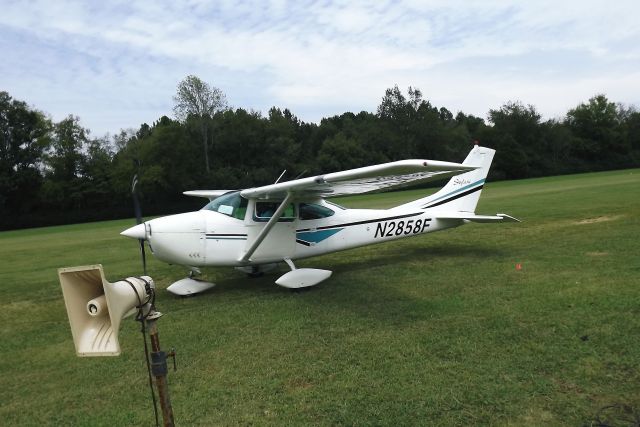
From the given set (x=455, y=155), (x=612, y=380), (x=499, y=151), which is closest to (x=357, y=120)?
(x=455, y=155)

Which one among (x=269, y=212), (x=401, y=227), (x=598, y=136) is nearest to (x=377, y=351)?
(x=269, y=212)

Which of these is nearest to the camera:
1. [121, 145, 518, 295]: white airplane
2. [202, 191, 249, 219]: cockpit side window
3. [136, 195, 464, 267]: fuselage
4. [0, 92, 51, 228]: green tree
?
[121, 145, 518, 295]: white airplane

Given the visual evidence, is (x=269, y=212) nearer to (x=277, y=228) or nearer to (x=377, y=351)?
(x=277, y=228)

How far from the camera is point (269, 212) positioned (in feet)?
27.6

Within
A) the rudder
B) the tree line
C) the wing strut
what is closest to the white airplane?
the wing strut

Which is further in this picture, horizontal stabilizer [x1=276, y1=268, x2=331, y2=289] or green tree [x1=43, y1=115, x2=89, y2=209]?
green tree [x1=43, y1=115, x2=89, y2=209]

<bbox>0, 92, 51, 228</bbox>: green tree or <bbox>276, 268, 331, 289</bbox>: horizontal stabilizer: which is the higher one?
<bbox>0, 92, 51, 228</bbox>: green tree

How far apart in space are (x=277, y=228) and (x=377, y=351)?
3.94m

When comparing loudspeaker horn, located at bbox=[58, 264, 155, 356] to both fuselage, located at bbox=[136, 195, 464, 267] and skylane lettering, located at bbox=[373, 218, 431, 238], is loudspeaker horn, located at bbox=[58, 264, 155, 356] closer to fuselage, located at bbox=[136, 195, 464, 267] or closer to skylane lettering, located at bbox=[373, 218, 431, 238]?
fuselage, located at bbox=[136, 195, 464, 267]

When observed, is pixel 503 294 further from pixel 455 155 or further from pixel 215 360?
pixel 455 155

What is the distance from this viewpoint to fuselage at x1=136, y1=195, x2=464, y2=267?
7.77 m

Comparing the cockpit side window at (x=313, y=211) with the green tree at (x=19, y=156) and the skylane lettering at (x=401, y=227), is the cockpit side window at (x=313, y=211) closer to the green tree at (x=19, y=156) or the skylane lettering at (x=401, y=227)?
the skylane lettering at (x=401, y=227)

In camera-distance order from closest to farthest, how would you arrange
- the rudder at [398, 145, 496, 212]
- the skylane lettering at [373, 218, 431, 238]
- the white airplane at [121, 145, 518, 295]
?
1. the white airplane at [121, 145, 518, 295]
2. the skylane lettering at [373, 218, 431, 238]
3. the rudder at [398, 145, 496, 212]

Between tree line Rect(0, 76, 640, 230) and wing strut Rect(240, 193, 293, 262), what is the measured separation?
150 feet
